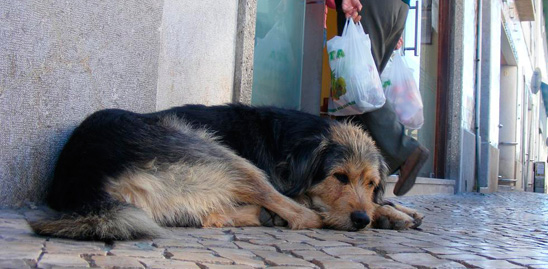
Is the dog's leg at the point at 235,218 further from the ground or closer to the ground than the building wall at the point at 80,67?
closer to the ground

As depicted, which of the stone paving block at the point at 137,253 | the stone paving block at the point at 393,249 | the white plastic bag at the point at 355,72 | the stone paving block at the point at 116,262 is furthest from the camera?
the white plastic bag at the point at 355,72

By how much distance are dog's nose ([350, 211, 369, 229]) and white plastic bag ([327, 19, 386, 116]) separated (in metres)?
1.71

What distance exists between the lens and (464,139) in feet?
36.2

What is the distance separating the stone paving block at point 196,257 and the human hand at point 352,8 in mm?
3430

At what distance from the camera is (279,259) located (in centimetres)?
242

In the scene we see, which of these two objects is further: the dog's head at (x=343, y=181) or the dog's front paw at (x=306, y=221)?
the dog's head at (x=343, y=181)

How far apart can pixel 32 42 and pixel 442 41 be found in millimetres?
8371

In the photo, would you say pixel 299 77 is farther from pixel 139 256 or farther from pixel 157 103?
pixel 139 256

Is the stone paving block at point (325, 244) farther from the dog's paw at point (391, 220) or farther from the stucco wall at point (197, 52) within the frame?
the stucco wall at point (197, 52)

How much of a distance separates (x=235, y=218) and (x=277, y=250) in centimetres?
87

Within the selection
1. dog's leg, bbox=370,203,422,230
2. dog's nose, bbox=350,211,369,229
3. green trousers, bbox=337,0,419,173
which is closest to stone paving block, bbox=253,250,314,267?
dog's nose, bbox=350,211,369,229

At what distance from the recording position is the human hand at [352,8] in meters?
5.38

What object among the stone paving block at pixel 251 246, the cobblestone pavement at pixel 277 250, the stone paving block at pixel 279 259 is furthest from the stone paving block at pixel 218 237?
the stone paving block at pixel 279 259

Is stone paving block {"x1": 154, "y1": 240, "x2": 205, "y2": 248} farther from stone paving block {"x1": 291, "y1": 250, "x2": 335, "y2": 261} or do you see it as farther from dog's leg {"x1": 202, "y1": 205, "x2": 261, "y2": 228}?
dog's leg {"x1": 202, "y1": 205, "x2": 261, "y2": 228}
